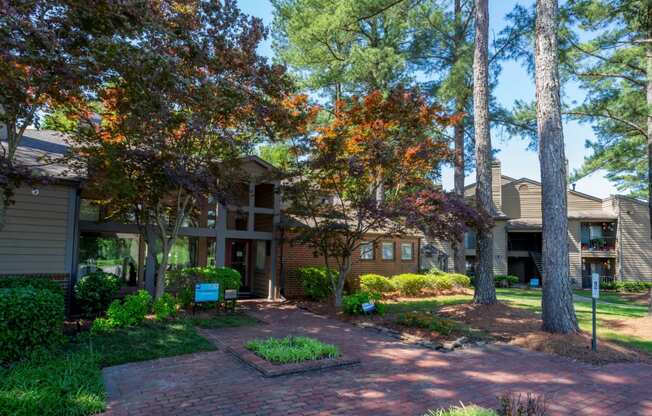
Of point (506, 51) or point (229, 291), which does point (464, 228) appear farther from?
point (506, 51)

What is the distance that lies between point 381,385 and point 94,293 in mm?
7301

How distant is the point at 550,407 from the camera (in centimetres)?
502

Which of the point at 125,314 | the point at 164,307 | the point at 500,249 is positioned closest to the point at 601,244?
the point at 500,249

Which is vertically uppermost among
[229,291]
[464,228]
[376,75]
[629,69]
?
[376,75]

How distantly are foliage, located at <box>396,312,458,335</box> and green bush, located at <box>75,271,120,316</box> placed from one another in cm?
706

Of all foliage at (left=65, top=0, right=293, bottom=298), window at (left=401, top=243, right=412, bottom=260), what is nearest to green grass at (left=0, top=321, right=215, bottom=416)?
foliage at (left=65, top=0, right=293, bottom=298)

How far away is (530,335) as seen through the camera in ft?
29.0

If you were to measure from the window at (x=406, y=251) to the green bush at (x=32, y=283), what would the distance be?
44.8ft

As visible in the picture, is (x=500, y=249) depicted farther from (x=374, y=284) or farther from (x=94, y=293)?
(x=94, y=293)

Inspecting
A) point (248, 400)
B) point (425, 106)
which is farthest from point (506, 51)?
point (248, 400)

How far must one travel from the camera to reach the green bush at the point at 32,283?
8422mm

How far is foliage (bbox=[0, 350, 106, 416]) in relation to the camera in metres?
4.40

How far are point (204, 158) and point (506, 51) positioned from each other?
47.3ft

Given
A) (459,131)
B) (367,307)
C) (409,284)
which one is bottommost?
(367,307)
